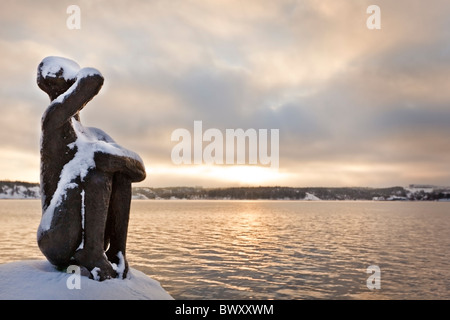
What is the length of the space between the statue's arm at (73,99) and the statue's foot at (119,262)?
1869 mm

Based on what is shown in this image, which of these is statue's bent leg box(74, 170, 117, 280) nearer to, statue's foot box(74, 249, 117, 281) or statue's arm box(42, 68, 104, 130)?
statue's foot box(74, 249, 117, 281)

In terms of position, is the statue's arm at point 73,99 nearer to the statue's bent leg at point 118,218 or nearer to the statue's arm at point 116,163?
the statue's arm at point 116,163

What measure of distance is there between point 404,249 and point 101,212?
24.0m

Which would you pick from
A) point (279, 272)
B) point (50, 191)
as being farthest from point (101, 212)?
point (279, 272)

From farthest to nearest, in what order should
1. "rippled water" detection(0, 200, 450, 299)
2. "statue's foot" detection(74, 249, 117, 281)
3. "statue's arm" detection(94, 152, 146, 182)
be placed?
"rippled water" detection(0, 200, 450, 299) < "statue's arm" detection(94, 152, 146, 182) < "statue's foot" detection(74, 249, 117, 281)

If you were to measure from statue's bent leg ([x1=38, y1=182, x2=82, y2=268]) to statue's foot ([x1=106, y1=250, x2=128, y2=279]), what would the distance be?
589 mm

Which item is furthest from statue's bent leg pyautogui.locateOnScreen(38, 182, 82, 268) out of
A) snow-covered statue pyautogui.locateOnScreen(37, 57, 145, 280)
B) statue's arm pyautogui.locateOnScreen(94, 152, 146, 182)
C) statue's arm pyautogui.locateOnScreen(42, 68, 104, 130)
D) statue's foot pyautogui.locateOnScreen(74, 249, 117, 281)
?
statue's arm pyautogui.locateOnScreen(42, 68, 104, 130)

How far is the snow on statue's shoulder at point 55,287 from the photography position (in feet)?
13.6

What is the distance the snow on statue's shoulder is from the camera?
4.16 metres

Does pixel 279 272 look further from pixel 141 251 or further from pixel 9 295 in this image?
pixel 9 295

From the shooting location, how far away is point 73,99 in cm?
468

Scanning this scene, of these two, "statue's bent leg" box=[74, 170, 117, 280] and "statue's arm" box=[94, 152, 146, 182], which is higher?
"statue's arm" box=[94, 152, 146, 182]

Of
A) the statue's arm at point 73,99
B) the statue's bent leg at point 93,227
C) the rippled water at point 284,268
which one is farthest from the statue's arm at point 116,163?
the rippled water at point 284,268

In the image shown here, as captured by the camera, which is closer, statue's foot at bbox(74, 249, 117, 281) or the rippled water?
statue's foot at bbox(74, 249, 117, 281)
